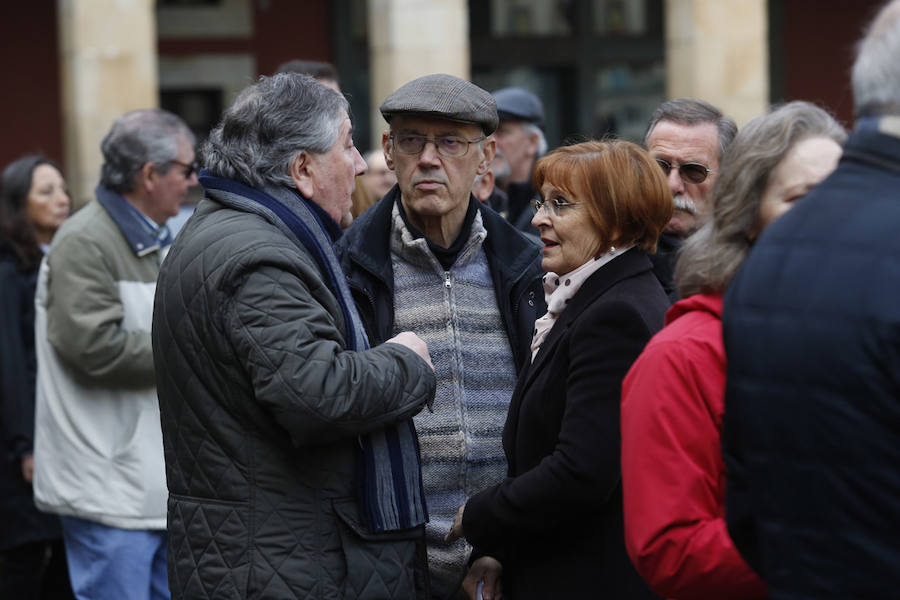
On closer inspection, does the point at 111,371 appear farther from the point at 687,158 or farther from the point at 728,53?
the point at 728,53

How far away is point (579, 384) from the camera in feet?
8.53

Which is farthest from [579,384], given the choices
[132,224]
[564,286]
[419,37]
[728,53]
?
[728,53]

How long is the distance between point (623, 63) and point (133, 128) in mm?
9870

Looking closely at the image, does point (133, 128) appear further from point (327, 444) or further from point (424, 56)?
point (424, 56)

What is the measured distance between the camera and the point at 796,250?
5.85 ft

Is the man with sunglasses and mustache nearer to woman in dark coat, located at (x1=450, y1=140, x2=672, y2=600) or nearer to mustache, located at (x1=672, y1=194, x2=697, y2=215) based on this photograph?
mustache, located at (x1=672, y1=194, x2=697, y2=215)

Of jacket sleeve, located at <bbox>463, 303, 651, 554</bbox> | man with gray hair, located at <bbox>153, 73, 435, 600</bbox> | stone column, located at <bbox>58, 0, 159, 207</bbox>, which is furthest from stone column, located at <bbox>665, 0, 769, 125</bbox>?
jacket sleeve, located at <bbox>463, 303, 651, 554</bbox>

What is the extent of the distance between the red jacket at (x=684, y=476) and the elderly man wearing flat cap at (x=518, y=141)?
364cm

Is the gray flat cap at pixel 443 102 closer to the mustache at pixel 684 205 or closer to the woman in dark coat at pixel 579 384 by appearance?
the woman in dark coat at pixel 579 384

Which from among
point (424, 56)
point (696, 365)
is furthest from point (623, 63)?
point (696, 365)

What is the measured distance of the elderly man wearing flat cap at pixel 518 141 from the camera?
19.0 feet

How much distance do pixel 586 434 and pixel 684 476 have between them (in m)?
0.50

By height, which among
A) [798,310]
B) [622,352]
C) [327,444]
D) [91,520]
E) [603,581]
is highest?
A: [798,310]

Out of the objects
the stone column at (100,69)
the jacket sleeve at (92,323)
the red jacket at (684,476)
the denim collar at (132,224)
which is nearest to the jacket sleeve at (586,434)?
the red jacket at (684,476)
